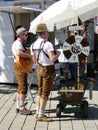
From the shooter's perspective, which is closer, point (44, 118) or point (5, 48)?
point (44, 118)

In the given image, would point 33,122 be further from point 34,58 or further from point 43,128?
point 34,58

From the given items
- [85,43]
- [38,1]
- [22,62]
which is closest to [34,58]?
[22,62]

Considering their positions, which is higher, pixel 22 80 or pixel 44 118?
pixel 22 80

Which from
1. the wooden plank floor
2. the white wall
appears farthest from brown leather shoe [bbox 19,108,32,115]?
the white wall

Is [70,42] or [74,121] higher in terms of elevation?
[70,42]

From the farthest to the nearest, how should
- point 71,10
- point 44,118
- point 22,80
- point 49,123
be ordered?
1. point 22,80
2. point 71,10
3. point 44,118
4. point 49,123

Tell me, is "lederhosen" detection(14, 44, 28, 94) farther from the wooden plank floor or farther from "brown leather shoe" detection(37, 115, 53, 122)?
"brown leather shoe" detection(37, 115, 53, 122)

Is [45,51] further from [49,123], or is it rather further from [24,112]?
[24,112]

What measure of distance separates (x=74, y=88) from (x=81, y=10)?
1.54 metres

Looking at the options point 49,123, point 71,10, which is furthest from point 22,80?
point 71,10

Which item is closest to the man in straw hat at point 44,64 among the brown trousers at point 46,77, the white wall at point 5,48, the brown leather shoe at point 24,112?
the brown trousers at point 46,77

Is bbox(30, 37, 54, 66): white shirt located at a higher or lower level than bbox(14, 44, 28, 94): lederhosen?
higher

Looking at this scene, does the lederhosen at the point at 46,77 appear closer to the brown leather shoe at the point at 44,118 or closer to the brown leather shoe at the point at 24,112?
the brown leather shoe at the point at 44,118

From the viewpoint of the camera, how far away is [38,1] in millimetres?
12148
